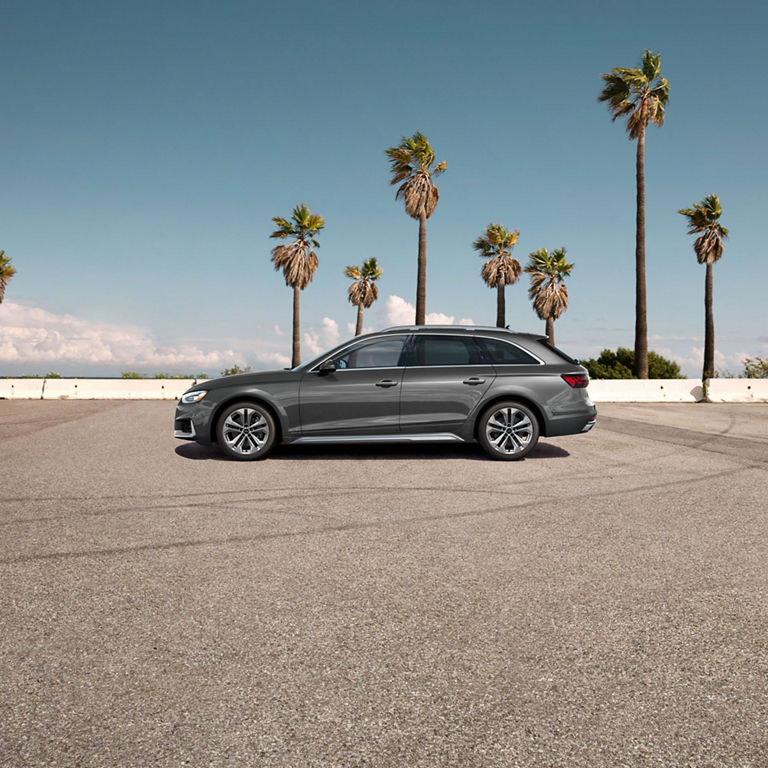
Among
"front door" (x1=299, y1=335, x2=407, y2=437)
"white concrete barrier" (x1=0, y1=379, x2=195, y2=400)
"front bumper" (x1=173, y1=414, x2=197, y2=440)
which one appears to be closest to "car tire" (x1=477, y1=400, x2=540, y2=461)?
"front door" (x1=299, y1=335, x2=407, y2=437)

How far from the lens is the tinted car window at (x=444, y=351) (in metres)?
9.09

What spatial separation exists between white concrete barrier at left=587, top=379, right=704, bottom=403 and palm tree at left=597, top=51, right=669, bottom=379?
7.91m

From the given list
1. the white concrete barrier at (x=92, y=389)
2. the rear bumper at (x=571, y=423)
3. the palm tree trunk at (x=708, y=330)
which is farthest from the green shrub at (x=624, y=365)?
the rear bumper at (x=571, y=423)

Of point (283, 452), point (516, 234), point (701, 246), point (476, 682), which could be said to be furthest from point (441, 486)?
point (516, 234)

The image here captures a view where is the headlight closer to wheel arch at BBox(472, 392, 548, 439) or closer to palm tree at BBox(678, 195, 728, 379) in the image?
wheel arch at BBox(472, 392, 548, 439)

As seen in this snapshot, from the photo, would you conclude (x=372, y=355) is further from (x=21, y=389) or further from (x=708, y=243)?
(x=708, y=243)

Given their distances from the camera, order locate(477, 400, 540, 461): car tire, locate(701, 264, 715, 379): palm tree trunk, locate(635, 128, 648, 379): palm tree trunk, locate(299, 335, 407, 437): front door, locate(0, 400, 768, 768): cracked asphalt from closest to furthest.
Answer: locate(0, 400, 768, 768): cracked asphalt < locate(299, 335, 407, 437): front door < locate(477, 400, 540, 461): car tire < locate(635, 128, 648, 379): palm tree trunk < locate(701, 264, 715, 379): palm tree trunk

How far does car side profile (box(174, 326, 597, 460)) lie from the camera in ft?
Answer: 29.0

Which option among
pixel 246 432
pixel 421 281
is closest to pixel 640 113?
pixel 421 281

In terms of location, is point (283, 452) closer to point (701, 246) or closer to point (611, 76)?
point (611, 76)

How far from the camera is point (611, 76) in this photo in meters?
32.6

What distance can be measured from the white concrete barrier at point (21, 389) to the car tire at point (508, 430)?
18.0 metres

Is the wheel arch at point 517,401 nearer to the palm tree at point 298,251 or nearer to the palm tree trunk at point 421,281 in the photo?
the palm tree trunk at point 421,281

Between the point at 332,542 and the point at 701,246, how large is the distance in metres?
42.5
